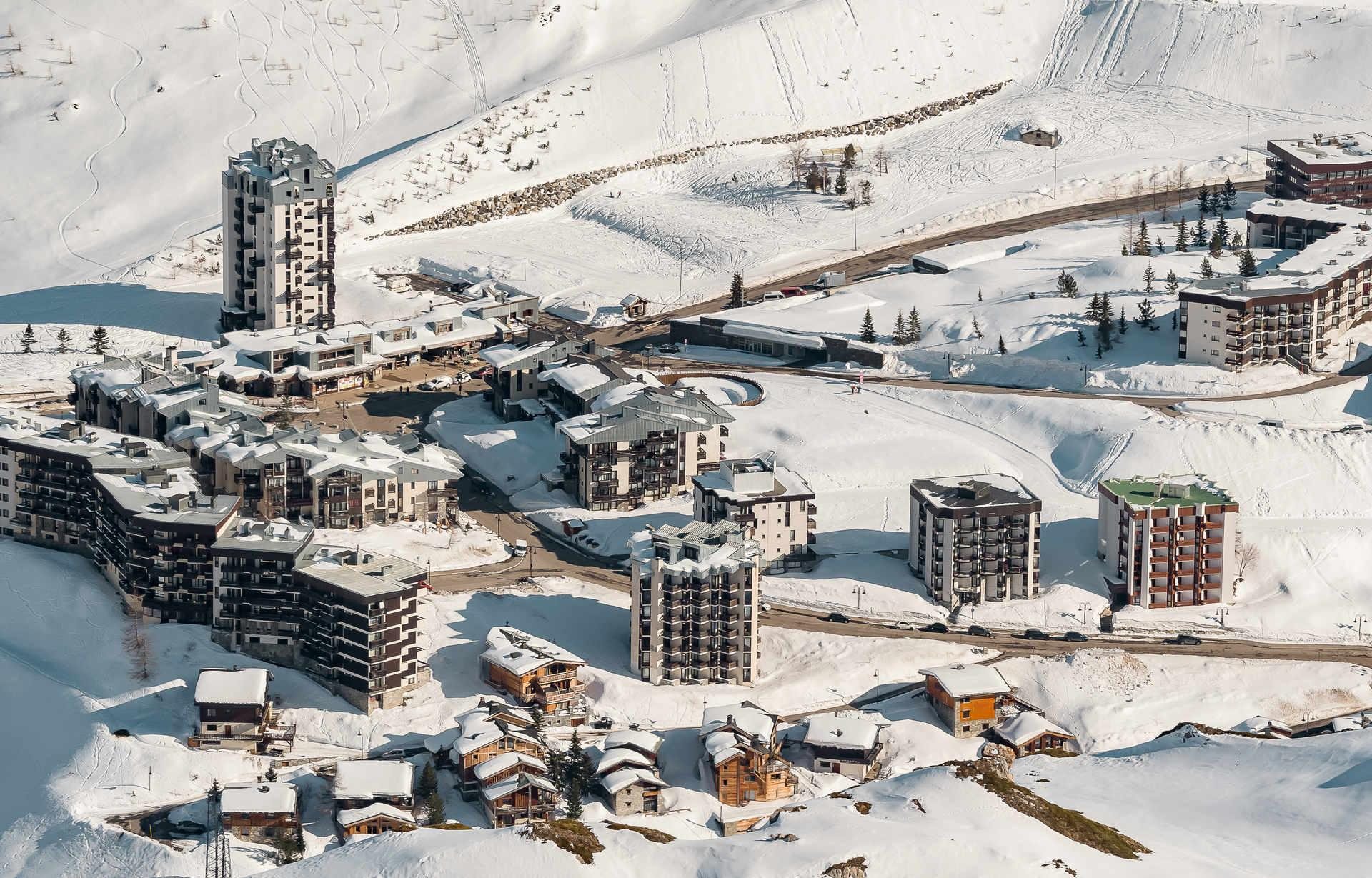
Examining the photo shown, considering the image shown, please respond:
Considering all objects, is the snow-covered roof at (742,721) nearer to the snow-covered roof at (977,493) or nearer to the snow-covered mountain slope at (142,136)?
the snow-covered roof at (977,493)

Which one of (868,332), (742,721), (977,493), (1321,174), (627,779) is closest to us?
(627,779)

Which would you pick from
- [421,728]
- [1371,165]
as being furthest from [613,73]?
[421,728]

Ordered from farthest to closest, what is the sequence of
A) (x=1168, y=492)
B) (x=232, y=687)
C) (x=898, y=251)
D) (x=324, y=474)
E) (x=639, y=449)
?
1. (x=898, y=251)
2. (x=639, y=449)
3. (x=324, y=474)
4. (x=1168, y=492)
5. (x=232, y=687)

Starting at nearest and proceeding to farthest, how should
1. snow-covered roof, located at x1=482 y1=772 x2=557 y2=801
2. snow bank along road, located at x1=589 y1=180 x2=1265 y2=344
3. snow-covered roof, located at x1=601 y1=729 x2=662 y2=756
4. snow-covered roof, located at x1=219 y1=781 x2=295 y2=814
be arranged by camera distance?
snow-covered roof, located at x1=219 y1=781 x2=295 y2=814, snow-covered roof, located at x1=482 y1=772 x2=557 y2=801, snow-covered roof, located at x1=601 y1=729 x2=662 y2=756, snow bank along road, located at x1=589 y1=180 x2=1265 y2=344

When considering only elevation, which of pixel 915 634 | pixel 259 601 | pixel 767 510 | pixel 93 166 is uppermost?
pixel 93 166

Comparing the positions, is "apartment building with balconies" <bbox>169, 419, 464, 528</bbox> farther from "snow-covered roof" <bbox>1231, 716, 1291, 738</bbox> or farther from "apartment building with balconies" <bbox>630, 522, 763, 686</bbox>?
Answer: "snow-covered roof" <bbox>1231, 716, 1291, 738</bbox>

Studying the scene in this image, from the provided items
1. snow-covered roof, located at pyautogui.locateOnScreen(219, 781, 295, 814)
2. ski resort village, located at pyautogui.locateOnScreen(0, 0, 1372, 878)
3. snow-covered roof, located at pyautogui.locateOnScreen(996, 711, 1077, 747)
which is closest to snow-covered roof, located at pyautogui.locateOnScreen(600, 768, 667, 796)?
ski resort village, located at pyautogui.locateOnScreen(0, 0, 1372, 878)

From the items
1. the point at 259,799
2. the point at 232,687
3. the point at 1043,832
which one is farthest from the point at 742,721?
the point at 232,687

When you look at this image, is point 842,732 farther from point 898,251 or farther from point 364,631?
point 898,251

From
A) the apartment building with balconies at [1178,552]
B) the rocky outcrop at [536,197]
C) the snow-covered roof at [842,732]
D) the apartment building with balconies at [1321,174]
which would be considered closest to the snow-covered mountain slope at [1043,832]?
the snow-covered roof at [842,732]
